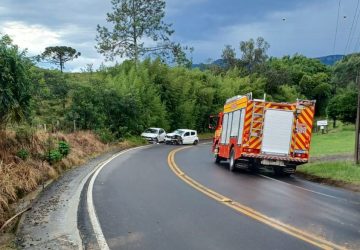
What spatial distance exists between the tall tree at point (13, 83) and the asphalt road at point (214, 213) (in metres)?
3.53

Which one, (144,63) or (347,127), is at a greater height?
(144,63)

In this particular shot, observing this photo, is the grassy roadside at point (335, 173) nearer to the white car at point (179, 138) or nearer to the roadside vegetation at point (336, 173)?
the roadside vegetation at point (336, 173)

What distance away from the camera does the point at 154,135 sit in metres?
49.0

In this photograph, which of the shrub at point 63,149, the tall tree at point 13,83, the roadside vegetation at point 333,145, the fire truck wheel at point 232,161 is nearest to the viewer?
the tall tree at point 13,83

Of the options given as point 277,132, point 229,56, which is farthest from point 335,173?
point 229,56

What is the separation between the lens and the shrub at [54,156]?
1902 centimetres

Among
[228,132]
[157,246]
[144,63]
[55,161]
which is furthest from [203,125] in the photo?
[157,246]

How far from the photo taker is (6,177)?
12633 mm

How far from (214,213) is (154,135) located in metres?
38.6

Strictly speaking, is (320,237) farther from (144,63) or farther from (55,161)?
(144,63)

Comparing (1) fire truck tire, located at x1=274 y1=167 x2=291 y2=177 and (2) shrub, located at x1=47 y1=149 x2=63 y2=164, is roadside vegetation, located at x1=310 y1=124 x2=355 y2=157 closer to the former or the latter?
(1) fire truck tire, located at x1=274 y1=167 x2=291 y2=177

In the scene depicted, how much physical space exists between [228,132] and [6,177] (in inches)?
499

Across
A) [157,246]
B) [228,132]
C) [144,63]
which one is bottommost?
[157,246]

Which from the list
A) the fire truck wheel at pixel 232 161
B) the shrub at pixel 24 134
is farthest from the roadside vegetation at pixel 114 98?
the fire truck wheel at pixel 232 161
